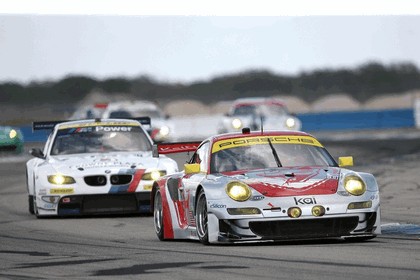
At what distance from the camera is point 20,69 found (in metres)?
60.7

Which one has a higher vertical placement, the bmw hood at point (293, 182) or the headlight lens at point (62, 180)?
the bmw hood at point (293, 182)

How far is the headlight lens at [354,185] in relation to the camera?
12.0 metres

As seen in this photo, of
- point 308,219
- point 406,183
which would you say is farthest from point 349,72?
point 308,219

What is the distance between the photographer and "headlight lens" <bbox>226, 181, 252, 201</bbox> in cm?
1191

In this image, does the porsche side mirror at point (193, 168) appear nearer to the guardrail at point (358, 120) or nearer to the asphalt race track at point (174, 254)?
the asphalt race track at point (174, 254)

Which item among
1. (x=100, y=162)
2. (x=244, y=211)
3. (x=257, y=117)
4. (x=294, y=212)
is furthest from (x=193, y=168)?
(x=257, y=117)

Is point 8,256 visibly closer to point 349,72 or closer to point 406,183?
point 406,183

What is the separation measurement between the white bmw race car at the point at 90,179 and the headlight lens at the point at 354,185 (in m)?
5.60

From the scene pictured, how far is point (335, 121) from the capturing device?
5412cm

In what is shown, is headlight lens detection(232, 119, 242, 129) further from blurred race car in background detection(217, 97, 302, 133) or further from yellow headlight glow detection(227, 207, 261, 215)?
yellow headlight glow detection(227, 207, 261, 215)

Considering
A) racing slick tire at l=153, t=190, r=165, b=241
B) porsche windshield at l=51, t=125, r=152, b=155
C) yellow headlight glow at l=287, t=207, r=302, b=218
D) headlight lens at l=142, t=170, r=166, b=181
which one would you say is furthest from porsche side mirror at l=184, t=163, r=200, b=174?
A: porsche windshield at l=51, t=125, r=152, b=155

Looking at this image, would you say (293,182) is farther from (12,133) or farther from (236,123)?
(236,123)

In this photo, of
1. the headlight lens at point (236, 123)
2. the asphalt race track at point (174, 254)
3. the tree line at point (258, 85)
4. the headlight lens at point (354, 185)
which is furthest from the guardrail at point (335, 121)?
the headlight lens at point (354, 185)

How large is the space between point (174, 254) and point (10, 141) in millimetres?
27395
